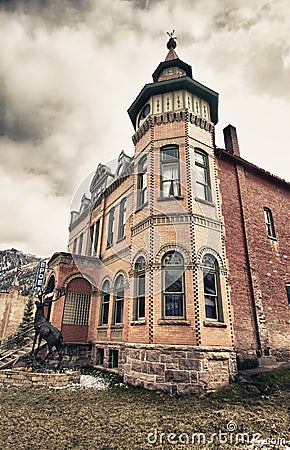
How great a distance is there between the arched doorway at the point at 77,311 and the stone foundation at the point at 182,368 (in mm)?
5847

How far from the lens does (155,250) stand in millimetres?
10398

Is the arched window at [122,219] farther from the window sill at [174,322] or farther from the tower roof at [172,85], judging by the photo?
the window sill at [174,322]

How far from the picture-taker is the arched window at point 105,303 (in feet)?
48.0

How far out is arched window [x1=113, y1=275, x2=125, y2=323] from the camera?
13.3 m

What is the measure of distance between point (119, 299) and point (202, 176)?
281 inches

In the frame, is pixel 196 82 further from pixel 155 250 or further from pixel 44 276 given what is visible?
pixel 44 276

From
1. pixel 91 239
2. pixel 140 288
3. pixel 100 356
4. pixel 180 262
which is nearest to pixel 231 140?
pixel 180 262

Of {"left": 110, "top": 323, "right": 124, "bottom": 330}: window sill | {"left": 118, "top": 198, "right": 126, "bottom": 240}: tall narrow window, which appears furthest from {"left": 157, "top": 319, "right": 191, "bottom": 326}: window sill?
{"left": 118, "top": 198, "right": 126, "bottom": 240}: tall narrow window

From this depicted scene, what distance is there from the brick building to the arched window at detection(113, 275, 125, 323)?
0.16ft

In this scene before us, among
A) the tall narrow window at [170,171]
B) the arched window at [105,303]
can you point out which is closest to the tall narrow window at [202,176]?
the tall narrow window at [170,171]

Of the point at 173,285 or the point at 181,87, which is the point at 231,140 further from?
the point at 173,285

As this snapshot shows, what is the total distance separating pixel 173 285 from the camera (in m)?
9.84

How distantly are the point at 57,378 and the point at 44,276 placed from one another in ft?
24.6

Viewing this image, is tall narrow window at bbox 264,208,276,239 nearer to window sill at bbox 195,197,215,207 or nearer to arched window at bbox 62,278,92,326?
window sill at bbox 195,197,215,207
